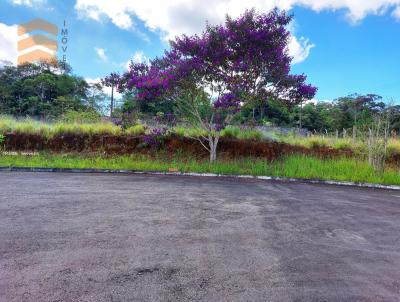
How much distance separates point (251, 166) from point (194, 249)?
7330 millimetres

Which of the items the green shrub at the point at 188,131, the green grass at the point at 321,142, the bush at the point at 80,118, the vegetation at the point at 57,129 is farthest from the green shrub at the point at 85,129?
the green grass at the point at 321,142

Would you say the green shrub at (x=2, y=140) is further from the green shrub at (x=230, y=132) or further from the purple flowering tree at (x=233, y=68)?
the green shrub at (x=230, y=132)

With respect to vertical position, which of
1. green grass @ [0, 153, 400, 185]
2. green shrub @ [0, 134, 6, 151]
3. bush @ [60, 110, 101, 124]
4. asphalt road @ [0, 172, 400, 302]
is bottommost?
asphalt road @ [0, 172, 400, 302]

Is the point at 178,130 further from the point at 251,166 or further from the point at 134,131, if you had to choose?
the point at 251,166

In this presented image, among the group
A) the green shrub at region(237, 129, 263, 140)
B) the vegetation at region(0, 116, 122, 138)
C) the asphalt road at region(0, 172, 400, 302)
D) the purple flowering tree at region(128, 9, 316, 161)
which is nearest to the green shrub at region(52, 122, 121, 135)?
the vegetation at region(0, 116, 122, 138)

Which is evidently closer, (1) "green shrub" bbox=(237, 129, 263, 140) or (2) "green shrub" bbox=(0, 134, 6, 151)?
(1) "green shrub" bbox=(237, 129, 263, 140)

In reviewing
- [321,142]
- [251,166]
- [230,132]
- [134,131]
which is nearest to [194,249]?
[251,166]

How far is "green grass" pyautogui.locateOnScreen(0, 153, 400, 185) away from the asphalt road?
11.4ft

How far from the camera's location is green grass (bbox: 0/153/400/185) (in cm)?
912

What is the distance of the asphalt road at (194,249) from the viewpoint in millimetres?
2240

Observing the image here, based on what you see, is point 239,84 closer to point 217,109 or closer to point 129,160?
point 217,109

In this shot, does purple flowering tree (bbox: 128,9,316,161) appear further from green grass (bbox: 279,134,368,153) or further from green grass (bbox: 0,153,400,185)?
green grass (bbox: 279,134,368,153)

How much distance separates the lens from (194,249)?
10.00 ft

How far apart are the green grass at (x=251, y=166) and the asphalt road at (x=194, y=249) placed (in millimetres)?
3466
